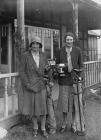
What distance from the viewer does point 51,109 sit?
430 centimetres

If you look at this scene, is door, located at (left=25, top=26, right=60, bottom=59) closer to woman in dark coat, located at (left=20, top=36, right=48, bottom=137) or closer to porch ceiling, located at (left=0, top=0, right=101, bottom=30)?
porch ceiling, located at (left=0, top=0, right=101, bottom=30)

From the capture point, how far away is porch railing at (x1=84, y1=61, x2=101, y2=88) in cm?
771

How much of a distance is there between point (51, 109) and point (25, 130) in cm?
63

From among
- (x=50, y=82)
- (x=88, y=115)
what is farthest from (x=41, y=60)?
(x=88, y=115)

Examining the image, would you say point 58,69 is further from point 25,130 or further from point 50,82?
point 25,130

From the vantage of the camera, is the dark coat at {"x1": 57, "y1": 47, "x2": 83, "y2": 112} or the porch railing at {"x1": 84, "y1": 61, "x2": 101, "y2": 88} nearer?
the dark coat at {"x1": 57, "y1": 47, "x2": 83, "y2": 112}

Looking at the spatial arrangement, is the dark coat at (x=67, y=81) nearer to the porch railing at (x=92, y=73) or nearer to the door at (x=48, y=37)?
the porch railing at (x=92, y=73)

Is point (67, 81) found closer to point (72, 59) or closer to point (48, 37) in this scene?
point (72, 59)

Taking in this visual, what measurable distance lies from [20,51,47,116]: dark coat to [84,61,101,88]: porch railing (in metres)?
3.58

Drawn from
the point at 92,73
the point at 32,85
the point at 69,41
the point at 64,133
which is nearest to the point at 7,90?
the point at 32,85

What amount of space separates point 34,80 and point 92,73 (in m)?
4.51

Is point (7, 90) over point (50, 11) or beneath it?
beneath

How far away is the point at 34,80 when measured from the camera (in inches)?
157

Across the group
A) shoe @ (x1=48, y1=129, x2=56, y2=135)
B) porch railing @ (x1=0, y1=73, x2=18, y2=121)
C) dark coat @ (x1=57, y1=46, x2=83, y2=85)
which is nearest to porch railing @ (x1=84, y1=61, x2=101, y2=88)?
dark coat @ (x1=57, y1=46, x2=83, y2=85)
